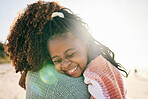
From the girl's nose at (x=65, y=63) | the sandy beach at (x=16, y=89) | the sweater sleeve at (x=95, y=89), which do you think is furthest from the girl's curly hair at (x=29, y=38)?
the sandy beach at (x=16, y=89)

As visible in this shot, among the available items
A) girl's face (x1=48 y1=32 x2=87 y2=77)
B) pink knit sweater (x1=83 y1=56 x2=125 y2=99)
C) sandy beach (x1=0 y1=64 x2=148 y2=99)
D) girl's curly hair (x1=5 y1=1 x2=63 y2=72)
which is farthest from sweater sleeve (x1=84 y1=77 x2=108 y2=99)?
sandy beach (x1=0 y1=64 x2=148 y2=99)

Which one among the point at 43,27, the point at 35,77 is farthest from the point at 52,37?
the point at 35,77

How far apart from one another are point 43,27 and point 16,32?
36cm

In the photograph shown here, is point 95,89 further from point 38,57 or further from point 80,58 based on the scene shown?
point 38,57

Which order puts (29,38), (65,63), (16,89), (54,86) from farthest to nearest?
(16,89)
(65,63)
(29,38)
(54,86)

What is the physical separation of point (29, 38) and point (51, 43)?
303 mm

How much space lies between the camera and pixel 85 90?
152cm

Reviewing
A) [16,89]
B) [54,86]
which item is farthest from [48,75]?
[16,89]

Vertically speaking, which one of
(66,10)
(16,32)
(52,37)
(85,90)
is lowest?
(85,90)

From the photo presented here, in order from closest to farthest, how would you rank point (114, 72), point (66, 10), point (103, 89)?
point (103, 89), point (114, 72), point (66, 10)

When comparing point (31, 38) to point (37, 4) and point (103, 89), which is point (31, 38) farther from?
point (103, 89)

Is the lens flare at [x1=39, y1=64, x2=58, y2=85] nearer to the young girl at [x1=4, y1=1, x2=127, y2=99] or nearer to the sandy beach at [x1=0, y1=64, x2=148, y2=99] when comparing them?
the young girl at [x1=4, y1=1, x2=127, y2=99]

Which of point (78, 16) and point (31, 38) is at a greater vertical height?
point (78, 16)

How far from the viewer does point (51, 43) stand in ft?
6.22
